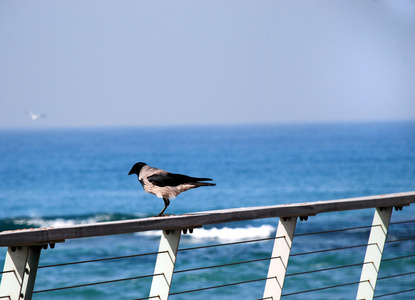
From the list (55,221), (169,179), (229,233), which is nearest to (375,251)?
(169,179)

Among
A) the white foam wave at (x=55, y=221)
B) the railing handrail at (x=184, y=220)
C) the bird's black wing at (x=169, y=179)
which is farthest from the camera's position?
the white foam wave at (x=55, y=221)

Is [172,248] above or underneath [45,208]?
above

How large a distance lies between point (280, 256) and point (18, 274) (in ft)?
3.52

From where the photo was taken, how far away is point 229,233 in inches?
755

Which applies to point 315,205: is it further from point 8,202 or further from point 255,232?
point 8,202

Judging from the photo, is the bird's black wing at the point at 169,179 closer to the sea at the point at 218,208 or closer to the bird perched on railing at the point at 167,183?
the bird perched on railing at the point at 167,183

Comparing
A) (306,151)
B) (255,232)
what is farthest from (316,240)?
(306,151)

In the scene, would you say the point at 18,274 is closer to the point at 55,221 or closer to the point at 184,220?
the point at 184,220

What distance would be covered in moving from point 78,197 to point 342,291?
2384cm

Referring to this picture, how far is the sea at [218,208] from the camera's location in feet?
40.2

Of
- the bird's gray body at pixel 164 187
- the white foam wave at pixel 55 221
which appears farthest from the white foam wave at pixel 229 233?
the bird's gray body at pixel 164 187

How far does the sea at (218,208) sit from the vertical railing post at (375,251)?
0.19ft

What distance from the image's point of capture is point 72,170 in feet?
152

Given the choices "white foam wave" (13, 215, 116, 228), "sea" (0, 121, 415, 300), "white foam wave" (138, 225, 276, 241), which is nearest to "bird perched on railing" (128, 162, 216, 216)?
"sea" (0, 121, 415, 300)
